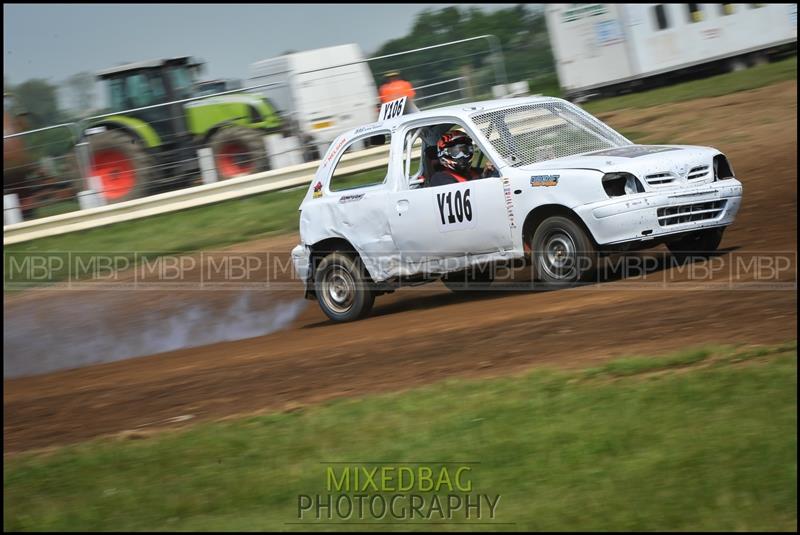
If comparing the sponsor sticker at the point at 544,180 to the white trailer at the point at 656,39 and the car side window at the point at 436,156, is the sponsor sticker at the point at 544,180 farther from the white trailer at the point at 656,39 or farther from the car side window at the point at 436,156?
the white trailer at the point at 656,39

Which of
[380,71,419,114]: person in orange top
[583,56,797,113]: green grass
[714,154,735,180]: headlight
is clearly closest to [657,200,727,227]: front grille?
[714,154,735,180]: headlight

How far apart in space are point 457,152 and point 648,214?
6.43 ft

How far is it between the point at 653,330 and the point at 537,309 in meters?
1.51

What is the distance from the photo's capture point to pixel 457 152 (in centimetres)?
938

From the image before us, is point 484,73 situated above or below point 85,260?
above

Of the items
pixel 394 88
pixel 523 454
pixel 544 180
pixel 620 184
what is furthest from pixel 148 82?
pixel 523 454

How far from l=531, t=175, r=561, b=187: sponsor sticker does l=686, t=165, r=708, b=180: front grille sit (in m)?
1.06

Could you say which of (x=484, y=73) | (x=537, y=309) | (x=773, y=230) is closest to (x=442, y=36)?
(x=484, y=73)

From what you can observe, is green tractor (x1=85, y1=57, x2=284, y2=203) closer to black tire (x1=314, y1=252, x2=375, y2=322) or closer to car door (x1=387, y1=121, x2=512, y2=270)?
black tire (x1=314, y1=252, x2=375, y2=322)

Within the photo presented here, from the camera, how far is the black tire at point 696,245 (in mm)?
9188

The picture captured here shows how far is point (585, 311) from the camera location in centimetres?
765

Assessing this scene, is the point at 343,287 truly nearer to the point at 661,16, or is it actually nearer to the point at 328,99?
the point at 328,99

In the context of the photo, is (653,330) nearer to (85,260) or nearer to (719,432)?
(719,432)

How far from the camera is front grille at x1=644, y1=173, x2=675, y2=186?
324 inches
